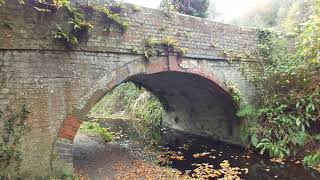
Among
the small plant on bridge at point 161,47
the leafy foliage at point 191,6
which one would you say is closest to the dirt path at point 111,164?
the small plant on bridge at point 161,47

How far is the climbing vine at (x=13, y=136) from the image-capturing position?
260 inches

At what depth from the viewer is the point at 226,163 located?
10477 mm

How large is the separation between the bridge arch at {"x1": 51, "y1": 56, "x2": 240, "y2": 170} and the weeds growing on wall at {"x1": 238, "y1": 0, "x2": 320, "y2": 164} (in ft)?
3.72

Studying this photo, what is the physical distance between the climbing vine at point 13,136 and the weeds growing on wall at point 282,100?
7.09m

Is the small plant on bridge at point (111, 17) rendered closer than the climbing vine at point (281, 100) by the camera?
Yes

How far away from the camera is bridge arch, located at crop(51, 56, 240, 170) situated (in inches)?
302

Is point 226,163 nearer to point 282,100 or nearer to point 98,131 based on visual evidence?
point 282,100

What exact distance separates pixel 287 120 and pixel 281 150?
98 centimetres

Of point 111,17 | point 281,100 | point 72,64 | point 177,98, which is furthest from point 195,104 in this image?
point 72,64

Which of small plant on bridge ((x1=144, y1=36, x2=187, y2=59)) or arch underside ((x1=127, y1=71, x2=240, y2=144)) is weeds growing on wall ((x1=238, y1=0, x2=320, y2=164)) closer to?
arch underside ((x1=127, y1=71, x2=240, y2=144))

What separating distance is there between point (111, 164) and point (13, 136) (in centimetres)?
363

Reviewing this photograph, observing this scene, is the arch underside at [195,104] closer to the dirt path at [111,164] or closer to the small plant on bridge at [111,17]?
the small plant on bridge at [111,17]

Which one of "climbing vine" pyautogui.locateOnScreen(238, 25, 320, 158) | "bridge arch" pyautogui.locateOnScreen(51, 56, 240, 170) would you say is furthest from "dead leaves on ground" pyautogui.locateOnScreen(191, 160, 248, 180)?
"bridge arch" pyautogui.locateOnScreen(51, 56, 240, 170)

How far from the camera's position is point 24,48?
695 cm
